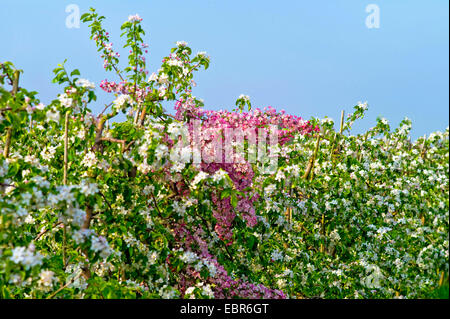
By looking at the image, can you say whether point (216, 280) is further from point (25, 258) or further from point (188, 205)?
point (25, 258)

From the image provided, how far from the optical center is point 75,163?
15.3ft

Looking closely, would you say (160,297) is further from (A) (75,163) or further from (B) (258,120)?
(B) (258,120)

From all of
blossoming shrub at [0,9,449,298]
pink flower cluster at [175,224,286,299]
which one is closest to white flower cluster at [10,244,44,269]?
blossoming shrub at [0,9,449,298]

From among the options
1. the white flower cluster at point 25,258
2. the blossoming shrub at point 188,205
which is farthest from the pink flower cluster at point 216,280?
the white flower cluster at point 25,258

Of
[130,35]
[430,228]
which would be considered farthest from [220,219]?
[130,35]

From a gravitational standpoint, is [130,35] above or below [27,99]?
above

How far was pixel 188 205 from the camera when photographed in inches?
165

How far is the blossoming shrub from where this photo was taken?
3.45 meters

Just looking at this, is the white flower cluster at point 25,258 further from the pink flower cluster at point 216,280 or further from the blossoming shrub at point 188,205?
the pink flower cluster at point 216,280

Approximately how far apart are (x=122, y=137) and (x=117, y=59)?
6.49 ft

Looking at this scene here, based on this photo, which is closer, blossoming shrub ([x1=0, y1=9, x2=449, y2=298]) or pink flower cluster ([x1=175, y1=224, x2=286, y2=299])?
blossoming shrub ([x1=0, y1=9, x2=449, y2=298])

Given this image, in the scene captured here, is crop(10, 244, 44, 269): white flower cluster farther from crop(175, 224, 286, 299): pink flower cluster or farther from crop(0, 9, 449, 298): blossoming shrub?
crop(175, 224, 286, 299): pink flower cluster

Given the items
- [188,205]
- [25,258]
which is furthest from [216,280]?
[25,258]

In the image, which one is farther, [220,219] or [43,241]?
[43,241]
